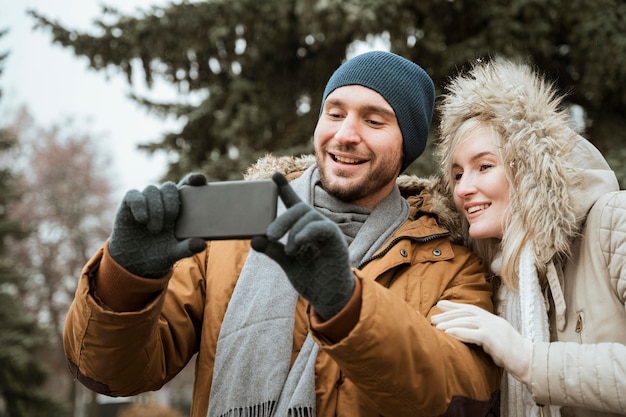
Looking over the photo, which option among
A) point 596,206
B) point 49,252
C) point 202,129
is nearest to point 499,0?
point 202,129

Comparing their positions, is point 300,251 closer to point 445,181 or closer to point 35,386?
point 445,181

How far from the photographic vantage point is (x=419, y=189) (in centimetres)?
327

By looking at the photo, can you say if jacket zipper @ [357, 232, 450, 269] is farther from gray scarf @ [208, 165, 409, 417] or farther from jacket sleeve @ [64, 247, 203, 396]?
jacket sleeve @ [64, 247, 203, 396]

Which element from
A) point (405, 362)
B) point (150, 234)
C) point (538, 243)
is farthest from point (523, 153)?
point (150, 234)

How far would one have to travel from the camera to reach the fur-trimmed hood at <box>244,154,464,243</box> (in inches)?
112

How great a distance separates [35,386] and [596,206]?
41.5 ft

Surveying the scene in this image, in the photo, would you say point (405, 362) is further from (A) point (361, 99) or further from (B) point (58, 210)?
(B) point (58, 210)

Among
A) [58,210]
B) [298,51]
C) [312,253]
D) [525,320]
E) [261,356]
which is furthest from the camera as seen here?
[58,210]

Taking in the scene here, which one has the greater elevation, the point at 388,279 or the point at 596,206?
the point at 596,206

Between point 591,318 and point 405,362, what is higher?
A: point 405,362

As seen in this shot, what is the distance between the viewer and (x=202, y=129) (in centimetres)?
808

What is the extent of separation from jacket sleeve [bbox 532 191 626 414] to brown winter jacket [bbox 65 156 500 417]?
205mm

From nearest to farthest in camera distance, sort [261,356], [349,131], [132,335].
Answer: [132,335] → [261,356] → [349,131]

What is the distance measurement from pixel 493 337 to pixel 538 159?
0.84 m
